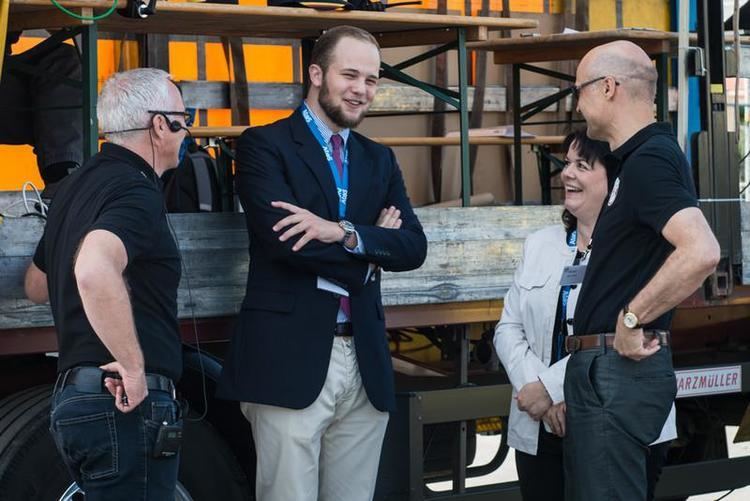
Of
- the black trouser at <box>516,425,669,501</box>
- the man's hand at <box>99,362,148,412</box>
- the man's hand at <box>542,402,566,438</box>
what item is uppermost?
the man's hand at <box>99,362,148,412</box>

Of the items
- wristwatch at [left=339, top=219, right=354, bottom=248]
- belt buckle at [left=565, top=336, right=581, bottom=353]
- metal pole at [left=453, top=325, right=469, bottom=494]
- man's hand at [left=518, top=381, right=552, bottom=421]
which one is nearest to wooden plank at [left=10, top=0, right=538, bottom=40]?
wristwatch at [left=339, top=219, right=354, bottom=248]

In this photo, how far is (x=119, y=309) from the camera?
3.48 m

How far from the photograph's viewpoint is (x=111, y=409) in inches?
142

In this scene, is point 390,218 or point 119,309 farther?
point 390,218

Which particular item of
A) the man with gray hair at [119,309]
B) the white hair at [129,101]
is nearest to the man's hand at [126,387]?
the man with gray hair at [119,309]

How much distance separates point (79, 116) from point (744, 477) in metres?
3.21

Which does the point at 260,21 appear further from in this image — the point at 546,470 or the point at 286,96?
the point at 286,96

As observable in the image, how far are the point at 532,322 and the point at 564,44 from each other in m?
1.71

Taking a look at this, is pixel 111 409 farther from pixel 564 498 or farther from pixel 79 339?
pixel 564 498

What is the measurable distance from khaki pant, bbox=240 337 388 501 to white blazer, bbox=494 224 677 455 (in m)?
0.46

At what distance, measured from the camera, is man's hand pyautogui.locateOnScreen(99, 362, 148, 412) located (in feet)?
11.7

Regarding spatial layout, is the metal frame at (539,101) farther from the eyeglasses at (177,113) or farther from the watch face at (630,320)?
the eyeglasses at (177,113)

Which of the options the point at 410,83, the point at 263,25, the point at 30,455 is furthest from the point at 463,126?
the point at 30,455

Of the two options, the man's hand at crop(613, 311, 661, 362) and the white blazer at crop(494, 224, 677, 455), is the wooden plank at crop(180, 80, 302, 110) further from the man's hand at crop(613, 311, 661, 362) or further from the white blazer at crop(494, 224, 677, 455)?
the man's hand at crop(613, 311, 661, 362)
